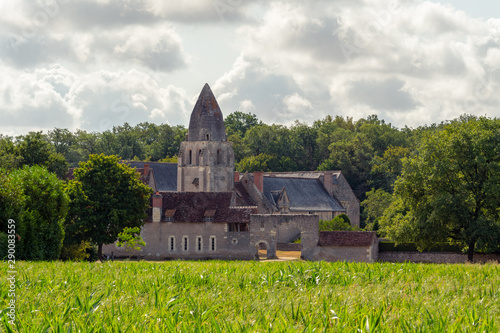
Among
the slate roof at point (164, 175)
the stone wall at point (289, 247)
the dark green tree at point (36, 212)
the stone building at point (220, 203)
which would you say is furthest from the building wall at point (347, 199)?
the dark green tree at point (36, 212)

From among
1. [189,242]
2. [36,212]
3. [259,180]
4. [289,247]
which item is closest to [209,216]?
[189,242]

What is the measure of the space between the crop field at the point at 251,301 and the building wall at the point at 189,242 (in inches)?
1523

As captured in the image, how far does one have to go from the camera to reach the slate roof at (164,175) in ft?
285

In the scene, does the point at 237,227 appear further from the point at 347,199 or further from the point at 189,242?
the point at 347,199

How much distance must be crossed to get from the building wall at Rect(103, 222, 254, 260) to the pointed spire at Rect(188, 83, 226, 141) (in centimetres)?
2146

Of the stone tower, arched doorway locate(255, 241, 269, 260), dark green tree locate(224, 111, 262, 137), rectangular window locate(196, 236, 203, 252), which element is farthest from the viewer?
dark green tree locate(224, 111, 262, 137)

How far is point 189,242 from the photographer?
5919 centimetres

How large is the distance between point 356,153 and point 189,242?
189 ft

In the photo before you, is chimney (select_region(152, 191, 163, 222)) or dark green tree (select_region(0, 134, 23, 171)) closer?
chimney (select_region(152, 191, 163, 222))

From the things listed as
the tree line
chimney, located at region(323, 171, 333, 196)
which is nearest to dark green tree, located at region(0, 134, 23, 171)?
the tree line

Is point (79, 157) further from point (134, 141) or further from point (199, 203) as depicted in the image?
point (199, 203)

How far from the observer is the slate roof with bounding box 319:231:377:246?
54.5 meters

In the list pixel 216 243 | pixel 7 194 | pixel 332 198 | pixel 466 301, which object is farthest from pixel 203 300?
pixel 332 198

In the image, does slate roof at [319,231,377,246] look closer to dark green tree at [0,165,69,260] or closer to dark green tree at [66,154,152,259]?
dark green tree at [66,154,152,259]
